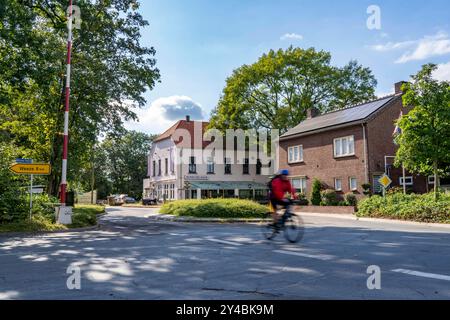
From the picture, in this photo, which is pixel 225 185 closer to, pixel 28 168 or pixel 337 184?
pixel 337 184

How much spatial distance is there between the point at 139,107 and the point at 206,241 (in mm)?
13581

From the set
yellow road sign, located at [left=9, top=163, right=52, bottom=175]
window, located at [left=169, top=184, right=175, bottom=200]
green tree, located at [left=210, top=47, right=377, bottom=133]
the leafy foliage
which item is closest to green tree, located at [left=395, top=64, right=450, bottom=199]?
yellow road sign, located at [left=9, top=163, right=52, bottom=175]

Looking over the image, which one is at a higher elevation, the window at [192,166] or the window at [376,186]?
the window at [192,166]

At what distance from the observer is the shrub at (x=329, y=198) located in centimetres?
3247

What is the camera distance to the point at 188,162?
168 feet

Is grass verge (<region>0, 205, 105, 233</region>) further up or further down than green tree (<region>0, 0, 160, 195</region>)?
further down

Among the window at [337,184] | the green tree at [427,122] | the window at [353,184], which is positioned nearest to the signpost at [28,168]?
the green tree at [427,122]

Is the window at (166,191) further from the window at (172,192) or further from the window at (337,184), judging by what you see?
the window at (337,184)

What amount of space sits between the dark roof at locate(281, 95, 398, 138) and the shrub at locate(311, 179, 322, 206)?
16.3 ft

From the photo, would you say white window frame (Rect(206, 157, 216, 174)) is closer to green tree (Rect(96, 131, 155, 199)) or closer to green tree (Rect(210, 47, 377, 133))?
green tree (Rect(210, 47, 377, 133))

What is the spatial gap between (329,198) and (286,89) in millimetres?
19552

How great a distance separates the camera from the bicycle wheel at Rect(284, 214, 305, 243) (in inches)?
427

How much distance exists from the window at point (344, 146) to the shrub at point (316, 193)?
293 centimetres
